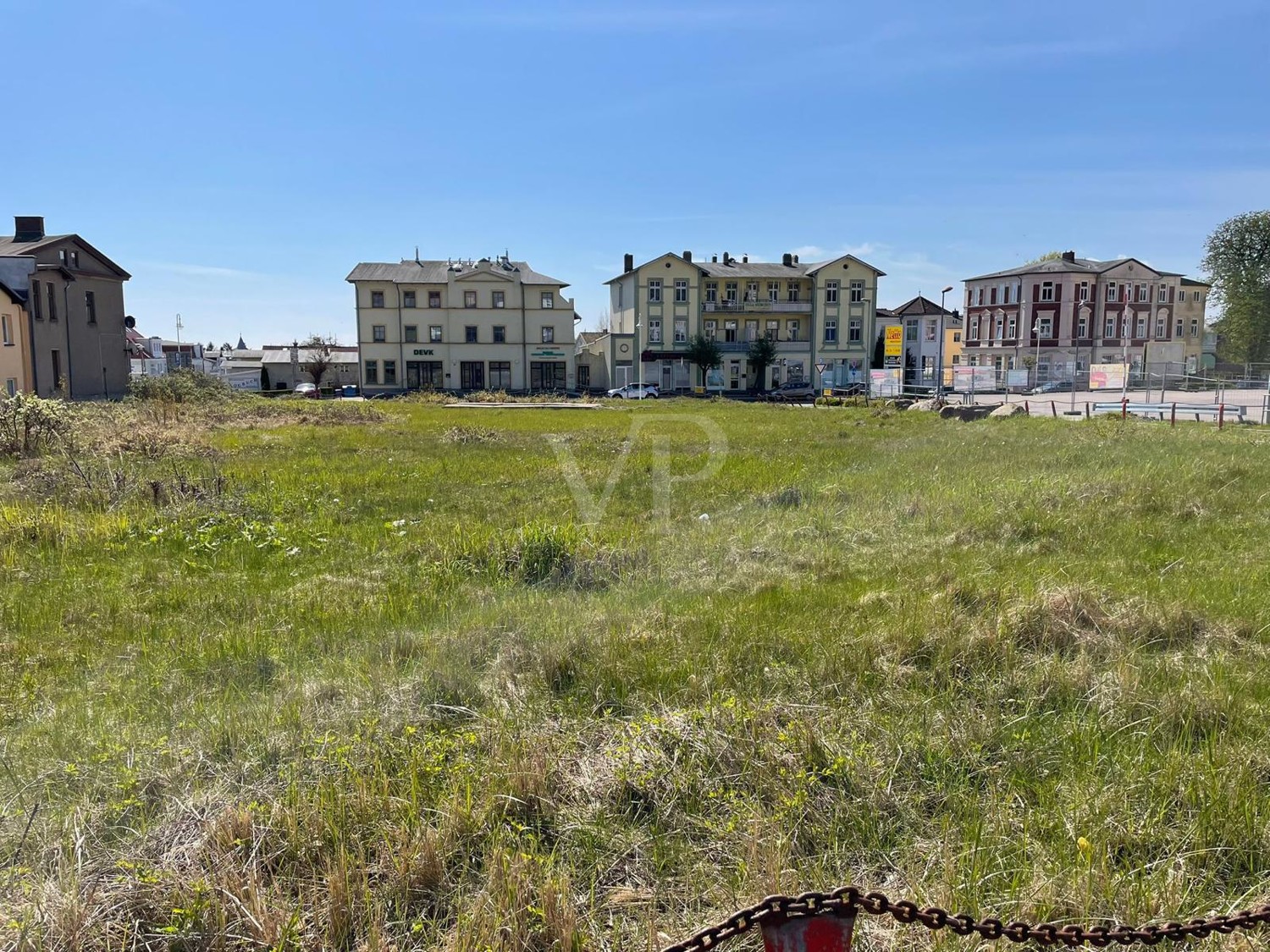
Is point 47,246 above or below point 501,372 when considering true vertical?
above

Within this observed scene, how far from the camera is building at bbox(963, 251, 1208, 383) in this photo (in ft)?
274

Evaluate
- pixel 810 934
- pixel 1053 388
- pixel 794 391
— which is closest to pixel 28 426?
pixel 810 934

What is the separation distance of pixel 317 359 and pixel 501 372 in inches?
888

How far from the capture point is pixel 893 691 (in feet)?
19.0

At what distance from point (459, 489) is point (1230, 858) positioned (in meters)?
13.6

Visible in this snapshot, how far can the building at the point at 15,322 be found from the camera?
44.1 metres

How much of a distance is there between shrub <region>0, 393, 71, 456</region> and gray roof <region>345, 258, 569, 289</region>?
57.8 m

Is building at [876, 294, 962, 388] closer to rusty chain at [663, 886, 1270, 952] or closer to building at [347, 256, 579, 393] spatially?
building at [347, 256, 579, 393]

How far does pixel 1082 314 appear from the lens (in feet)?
275

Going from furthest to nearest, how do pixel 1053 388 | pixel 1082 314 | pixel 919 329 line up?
pixel 919 329
pixel 1082 314
pixel 1053 388

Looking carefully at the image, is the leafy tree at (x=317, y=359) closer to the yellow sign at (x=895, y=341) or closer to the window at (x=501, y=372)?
the window at (x=501, y=372)

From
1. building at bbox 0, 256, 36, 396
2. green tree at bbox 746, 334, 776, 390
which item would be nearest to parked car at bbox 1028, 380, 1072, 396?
green tree at bbox 746, 334, 776, 390

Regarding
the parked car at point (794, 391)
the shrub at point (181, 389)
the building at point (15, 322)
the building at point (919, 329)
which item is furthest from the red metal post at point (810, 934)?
the building at point (919, 329)

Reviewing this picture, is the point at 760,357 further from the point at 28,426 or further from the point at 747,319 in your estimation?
the point at 28,426
